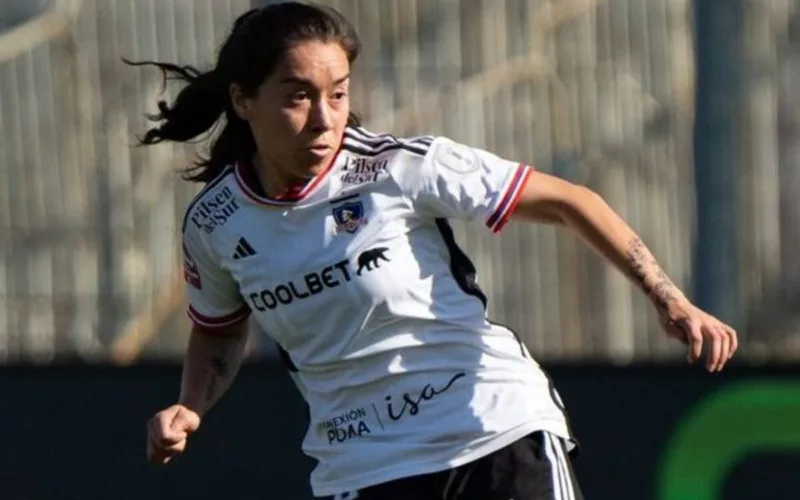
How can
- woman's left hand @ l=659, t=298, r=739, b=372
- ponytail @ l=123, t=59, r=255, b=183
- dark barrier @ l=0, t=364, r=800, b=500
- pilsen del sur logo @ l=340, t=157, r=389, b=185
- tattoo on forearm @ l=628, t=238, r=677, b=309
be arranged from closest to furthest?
woman's left hand @ l=659, t=298, r=739, b=372
tattoo on forearm @ l=628, t=238, r=677, b=309
pilsen del sur logo @ l=340, t=157, r=389, b=185
ponytail @ l=123, t=59, r=255, b=183
dark barrier @ l=0, t=364, r=800, b=500

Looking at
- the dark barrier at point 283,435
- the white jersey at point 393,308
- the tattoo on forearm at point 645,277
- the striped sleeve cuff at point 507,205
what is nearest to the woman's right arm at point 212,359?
the white jersey at point 393,308

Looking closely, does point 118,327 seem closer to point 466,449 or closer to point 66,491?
point 66,491

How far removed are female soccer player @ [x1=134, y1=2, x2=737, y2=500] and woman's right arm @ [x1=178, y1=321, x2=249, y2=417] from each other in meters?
0.23

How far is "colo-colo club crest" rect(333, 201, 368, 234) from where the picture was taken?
11.3 feet

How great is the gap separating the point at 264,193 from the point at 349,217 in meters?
0.20

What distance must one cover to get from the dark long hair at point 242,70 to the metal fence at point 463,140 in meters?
2.07

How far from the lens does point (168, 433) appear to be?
3514 millimetres

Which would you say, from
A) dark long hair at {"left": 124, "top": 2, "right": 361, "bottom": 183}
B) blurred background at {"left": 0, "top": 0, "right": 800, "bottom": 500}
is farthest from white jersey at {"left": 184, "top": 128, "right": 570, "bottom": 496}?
blurred background at {"left": 0, "top": 0, "right": 800, "bottom": 500}

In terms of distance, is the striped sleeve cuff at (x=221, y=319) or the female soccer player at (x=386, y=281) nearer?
the female soccer player at (x=386, y=281)

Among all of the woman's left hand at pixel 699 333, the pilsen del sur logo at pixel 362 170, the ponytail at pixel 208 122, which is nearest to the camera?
the woman's left hand at pixel 699 333

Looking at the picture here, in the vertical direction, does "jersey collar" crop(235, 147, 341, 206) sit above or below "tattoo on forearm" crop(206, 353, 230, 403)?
above

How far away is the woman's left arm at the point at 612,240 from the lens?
330 cm

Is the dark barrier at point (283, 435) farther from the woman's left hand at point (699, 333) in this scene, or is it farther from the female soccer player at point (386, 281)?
the woman's left hand at point (699, 333)

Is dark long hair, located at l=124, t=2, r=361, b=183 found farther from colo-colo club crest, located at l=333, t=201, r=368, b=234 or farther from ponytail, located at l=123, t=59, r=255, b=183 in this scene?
colo-colo club crest, located at l=333, t=201, r=368, b=234
